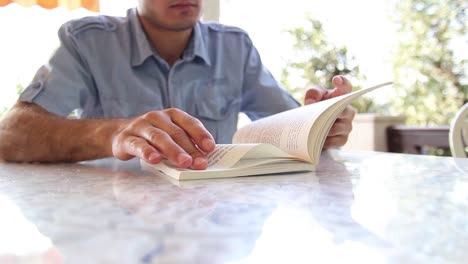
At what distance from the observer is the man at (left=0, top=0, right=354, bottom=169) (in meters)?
0.85

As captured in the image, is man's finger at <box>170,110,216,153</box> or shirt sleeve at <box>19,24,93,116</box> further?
shirt sleeve at <box>19,24,93,116</box>

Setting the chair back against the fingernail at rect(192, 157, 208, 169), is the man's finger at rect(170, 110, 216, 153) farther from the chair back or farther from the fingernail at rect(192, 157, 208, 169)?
the chair back

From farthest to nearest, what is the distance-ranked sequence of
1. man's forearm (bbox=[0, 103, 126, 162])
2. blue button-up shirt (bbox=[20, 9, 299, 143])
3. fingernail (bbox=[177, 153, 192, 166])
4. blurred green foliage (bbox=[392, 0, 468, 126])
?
1. blurred green foliage (bbox=[392, 0, 468, 126])
2. blue button-up shirt (bbox=[20, 9, 299, 143])
3. man's forearm (bbox=[0, 103, 126, 162])
4. fingernail (bbox=[177, 153, 192, 166])

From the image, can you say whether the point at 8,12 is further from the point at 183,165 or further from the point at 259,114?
the point at 183,165

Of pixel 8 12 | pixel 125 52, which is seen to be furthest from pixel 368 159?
pixel 8 12

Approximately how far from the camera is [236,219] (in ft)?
1.03

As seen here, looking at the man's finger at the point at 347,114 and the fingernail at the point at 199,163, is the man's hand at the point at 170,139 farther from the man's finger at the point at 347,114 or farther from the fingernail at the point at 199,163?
the man's finger at the point at 347,114

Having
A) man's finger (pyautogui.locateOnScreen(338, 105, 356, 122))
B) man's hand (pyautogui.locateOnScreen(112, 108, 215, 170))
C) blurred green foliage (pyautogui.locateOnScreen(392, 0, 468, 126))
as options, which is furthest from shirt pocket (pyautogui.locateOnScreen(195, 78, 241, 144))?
blurred green foliage (pyautogui.locateOnScreen(392, 0, 468, 126))

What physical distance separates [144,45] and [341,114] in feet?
1.86

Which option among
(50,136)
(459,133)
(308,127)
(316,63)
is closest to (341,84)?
(308,127)

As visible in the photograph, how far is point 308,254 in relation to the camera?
0.23 meters

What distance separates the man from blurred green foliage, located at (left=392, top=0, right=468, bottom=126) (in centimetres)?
270

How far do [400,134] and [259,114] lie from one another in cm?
204

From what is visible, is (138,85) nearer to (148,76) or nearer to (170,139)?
(148,76)
